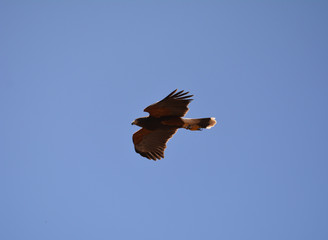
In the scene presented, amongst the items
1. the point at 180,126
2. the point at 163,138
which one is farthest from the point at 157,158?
the point at 180,126

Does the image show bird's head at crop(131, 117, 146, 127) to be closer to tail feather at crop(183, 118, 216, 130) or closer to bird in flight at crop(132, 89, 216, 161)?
bird in flight at crop(132, 89, 216, 161)

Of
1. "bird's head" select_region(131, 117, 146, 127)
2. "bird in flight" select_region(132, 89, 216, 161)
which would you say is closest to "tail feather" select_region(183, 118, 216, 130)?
"bird in flight" select_region(132, 89, 216, 161)

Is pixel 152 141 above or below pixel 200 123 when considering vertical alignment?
below

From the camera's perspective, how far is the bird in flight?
7254 mm

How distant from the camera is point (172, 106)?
734 centimetres

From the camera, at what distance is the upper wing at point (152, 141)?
27.2 ft

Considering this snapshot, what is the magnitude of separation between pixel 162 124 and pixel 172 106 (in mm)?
771

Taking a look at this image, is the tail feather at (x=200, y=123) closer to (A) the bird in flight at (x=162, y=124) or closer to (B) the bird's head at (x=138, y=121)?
(A) the bird in flight at (x=162, y=124)

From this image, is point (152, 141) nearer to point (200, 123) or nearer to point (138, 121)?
point (138, 121)

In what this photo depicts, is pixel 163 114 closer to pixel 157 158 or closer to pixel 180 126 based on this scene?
pixel 180 126

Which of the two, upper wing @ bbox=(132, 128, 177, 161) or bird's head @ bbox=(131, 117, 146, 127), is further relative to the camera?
upper wing @ bbox=(132, 128, 177, 161)

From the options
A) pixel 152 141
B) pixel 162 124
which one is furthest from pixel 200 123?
pixel 152 141

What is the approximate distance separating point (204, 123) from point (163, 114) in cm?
116

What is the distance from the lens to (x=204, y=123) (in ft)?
26.1
